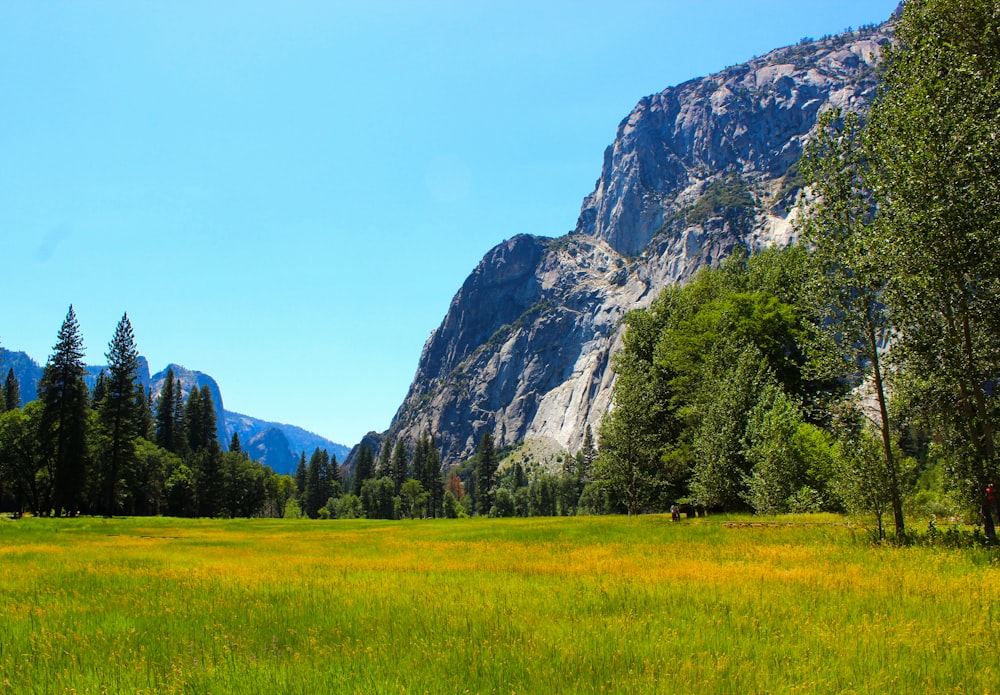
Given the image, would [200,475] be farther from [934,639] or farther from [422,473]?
[934,639]

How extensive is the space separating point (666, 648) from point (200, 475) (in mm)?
115569

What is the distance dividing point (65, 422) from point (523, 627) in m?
73.1

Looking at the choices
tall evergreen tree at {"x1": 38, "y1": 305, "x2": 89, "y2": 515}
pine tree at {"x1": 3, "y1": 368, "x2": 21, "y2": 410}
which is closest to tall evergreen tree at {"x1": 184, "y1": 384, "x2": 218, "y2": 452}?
pine tree at {"x1": 3, "y1": 368, "x2": 21, "y2": 410}

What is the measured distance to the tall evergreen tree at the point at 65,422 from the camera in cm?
6281

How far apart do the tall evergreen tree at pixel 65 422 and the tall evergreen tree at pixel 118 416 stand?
3455mm

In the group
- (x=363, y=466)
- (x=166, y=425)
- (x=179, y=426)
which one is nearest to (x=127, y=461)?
(x=166, y=425)

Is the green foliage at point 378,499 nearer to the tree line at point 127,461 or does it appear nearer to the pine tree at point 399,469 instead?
the tree line at point 127,461

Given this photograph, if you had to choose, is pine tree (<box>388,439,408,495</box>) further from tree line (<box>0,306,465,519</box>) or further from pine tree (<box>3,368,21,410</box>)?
pine tree (<box>3,368,21,410</box>)

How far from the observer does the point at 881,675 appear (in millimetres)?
6402

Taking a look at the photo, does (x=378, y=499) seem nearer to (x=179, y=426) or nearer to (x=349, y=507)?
(x=349, y=507)

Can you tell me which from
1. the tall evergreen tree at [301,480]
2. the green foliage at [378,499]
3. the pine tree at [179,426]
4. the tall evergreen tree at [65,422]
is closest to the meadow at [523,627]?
the tall evergreen tree at [65,422]

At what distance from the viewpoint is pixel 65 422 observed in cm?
6356

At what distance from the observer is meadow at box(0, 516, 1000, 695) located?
21.6 feet

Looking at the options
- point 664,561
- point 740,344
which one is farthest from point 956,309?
point 740,344
